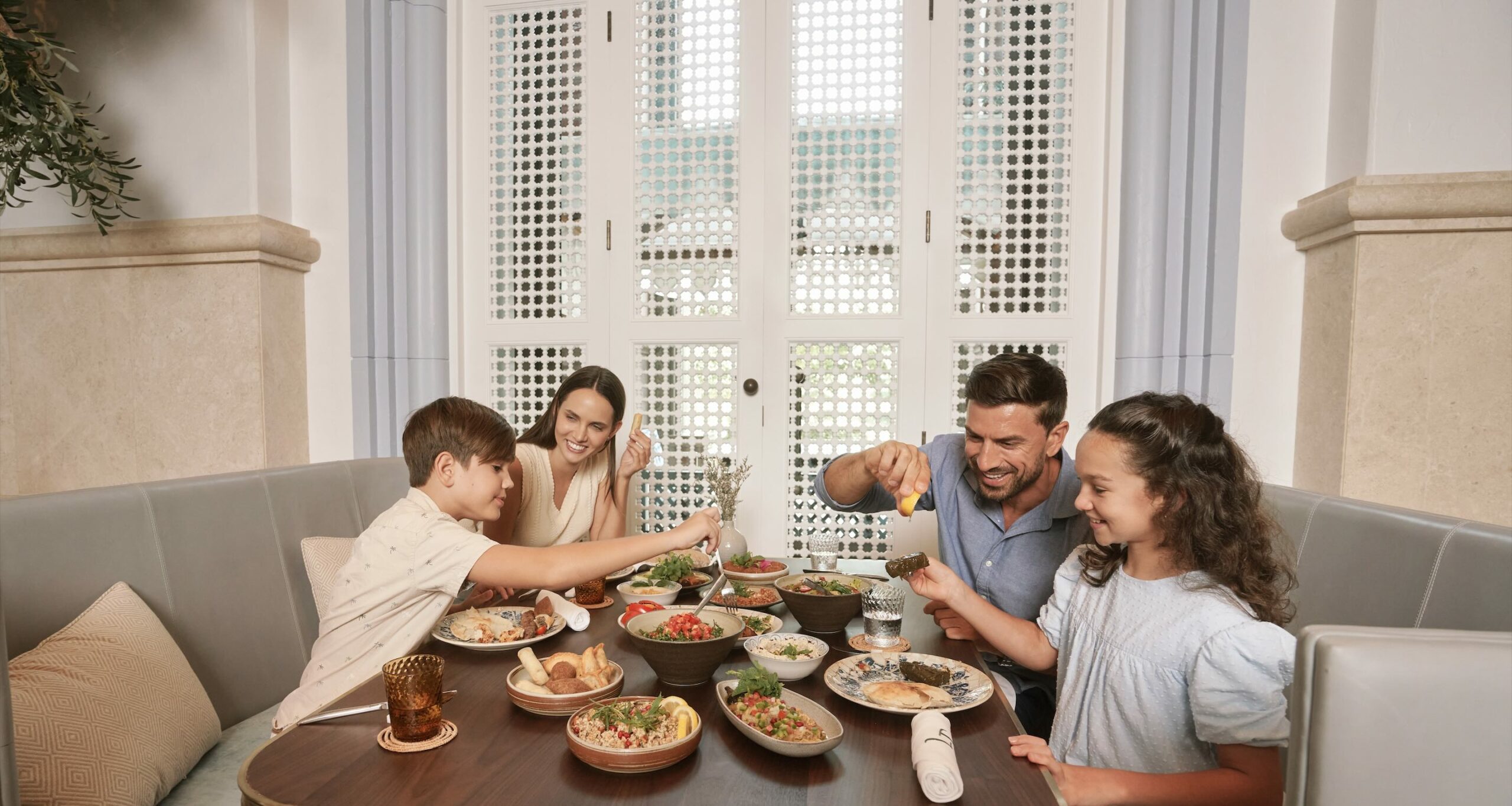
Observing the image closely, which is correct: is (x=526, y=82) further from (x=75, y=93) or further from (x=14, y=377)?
(x=14, y=377)

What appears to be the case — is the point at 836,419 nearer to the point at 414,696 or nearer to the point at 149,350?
the point at 414,696

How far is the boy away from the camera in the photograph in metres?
1.46

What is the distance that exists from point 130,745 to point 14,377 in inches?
109

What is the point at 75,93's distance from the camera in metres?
3.06

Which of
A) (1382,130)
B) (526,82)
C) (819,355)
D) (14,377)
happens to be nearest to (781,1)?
(526,82)

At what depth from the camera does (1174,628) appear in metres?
1.23

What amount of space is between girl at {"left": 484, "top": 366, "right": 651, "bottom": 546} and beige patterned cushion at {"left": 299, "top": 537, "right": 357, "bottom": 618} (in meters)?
0.47

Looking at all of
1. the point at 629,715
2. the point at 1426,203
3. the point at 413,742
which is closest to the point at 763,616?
the point at 629,715

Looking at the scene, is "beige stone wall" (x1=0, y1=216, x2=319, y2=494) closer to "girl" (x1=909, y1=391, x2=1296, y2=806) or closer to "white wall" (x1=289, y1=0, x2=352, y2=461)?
"white wall" (x1=289, y1=0, x2=352, y2=461)

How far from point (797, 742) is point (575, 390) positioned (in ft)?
5.74

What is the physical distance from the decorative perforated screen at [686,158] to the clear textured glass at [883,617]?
72.1 inches

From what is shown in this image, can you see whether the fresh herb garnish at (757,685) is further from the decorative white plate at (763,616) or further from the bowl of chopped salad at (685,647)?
the decorative white plate at (763,616)

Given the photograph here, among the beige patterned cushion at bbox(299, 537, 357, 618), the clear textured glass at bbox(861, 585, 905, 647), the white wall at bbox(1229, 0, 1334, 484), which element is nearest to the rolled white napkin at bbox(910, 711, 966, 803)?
the clear textured glass at bbox(861, 585, 905, 647)

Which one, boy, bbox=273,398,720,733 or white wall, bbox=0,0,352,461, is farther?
white wall, bbox=0,0,352,461
